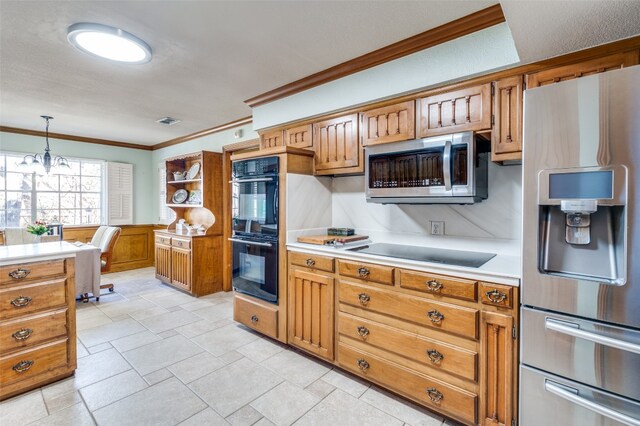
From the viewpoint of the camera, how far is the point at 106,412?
1965 mm

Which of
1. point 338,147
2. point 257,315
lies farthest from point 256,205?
point 257,315

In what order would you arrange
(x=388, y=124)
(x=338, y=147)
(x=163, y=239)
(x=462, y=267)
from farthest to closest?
(x=163, y=239), (x=338, y=147), (x=388, y=124), (x=462, y=267)

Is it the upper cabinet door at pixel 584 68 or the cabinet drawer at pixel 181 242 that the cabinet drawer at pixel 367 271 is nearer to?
the upper cabinet door at pixel 584 68

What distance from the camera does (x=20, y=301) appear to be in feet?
6.93

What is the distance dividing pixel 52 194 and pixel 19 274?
14.5ft

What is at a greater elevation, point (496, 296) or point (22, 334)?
point (496, 296)

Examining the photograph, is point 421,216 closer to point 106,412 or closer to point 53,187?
point 106,412

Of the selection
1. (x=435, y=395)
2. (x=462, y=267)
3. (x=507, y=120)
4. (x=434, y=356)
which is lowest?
(x=435, y=395)

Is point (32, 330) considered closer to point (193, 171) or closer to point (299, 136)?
point (299, 136)

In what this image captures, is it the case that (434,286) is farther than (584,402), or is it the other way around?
(434,286)

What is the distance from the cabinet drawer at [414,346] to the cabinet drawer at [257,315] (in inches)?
30.8

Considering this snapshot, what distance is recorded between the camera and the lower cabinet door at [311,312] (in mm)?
2482

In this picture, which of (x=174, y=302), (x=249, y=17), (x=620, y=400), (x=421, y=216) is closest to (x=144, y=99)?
(x=249, y=17)

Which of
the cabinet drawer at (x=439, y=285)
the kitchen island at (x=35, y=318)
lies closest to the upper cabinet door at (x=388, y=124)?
the cabinet drawer at (x=439, y=285)
